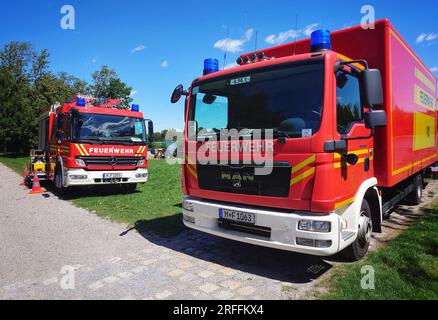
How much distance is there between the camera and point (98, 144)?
29.4 ft

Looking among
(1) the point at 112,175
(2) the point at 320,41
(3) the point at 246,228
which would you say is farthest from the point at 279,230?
(1) the point at 112,175

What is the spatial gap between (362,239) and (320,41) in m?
2.69

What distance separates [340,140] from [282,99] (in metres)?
0.82

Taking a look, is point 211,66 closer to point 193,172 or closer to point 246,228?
point 193,172

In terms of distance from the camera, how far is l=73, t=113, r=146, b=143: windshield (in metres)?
8.82

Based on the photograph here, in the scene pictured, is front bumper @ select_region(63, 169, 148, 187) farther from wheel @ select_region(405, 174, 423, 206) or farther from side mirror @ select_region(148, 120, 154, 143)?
wheel @ select_region(405, 174, 423, 206)

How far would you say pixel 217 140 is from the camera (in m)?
4.34

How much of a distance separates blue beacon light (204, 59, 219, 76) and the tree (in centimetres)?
3846

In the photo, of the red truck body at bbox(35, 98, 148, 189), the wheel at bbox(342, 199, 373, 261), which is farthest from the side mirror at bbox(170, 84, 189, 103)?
the red truck body at bbox(35, 98, 148, 189)

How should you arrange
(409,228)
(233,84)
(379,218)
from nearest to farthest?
1. (233,84)
2. (379,218)
3. (409,228)

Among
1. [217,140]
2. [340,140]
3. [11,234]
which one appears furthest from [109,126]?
[340,140]

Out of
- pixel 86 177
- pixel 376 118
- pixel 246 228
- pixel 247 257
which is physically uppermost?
pixel 376 118

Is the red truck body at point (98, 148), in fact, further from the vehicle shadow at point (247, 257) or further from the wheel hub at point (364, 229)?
the wheel hub at point (364, 229)

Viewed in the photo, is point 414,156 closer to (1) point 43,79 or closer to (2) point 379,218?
(2) point 379,218
